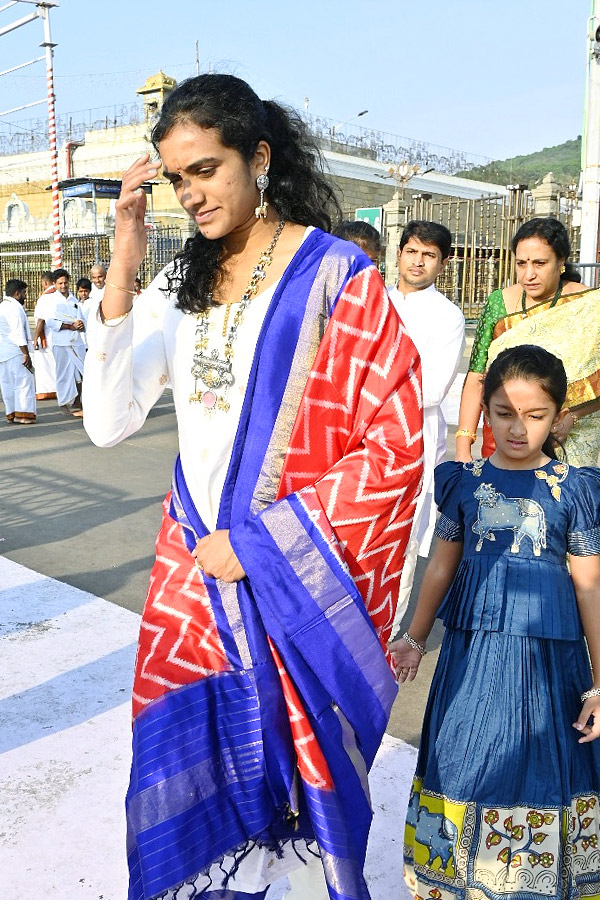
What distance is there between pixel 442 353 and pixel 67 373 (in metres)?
7.74

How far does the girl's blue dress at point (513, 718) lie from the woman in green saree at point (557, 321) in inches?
39.6

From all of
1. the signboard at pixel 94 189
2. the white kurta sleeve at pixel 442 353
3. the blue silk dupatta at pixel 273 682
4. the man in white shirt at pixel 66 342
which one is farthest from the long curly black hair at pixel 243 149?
the signboard at pixel 94 189

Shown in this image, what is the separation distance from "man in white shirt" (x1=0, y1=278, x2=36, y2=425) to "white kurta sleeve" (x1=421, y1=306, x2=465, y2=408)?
685cm

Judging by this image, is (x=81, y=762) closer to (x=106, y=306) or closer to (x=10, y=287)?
(x=106, y=306)

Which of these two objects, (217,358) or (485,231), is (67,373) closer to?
(485,231)

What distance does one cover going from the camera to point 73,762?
2857 millimetres

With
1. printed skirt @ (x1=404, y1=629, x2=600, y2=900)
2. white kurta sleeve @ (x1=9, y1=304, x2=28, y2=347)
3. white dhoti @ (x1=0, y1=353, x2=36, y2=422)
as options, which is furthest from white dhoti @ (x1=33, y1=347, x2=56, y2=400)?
printed skirt @ (x1=404, y1=629, x2=600, y2=900)

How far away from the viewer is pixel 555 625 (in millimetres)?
2018

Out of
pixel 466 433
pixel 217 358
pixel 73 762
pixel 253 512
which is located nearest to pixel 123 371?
pixel 217 358

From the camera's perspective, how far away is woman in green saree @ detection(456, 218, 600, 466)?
10.3 feet

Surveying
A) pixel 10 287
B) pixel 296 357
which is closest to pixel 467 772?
pixel 296 357

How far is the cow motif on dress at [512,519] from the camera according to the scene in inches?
81.2

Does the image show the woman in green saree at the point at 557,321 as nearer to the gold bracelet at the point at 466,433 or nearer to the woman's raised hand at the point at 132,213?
the gold bracelet at the point at 466,433

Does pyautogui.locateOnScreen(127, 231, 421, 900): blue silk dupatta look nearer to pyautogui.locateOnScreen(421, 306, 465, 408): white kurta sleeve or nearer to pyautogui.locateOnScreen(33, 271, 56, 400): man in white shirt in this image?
pyautogui.locateOnScreen(421, 306, 465, 408): white kurta sleeve
